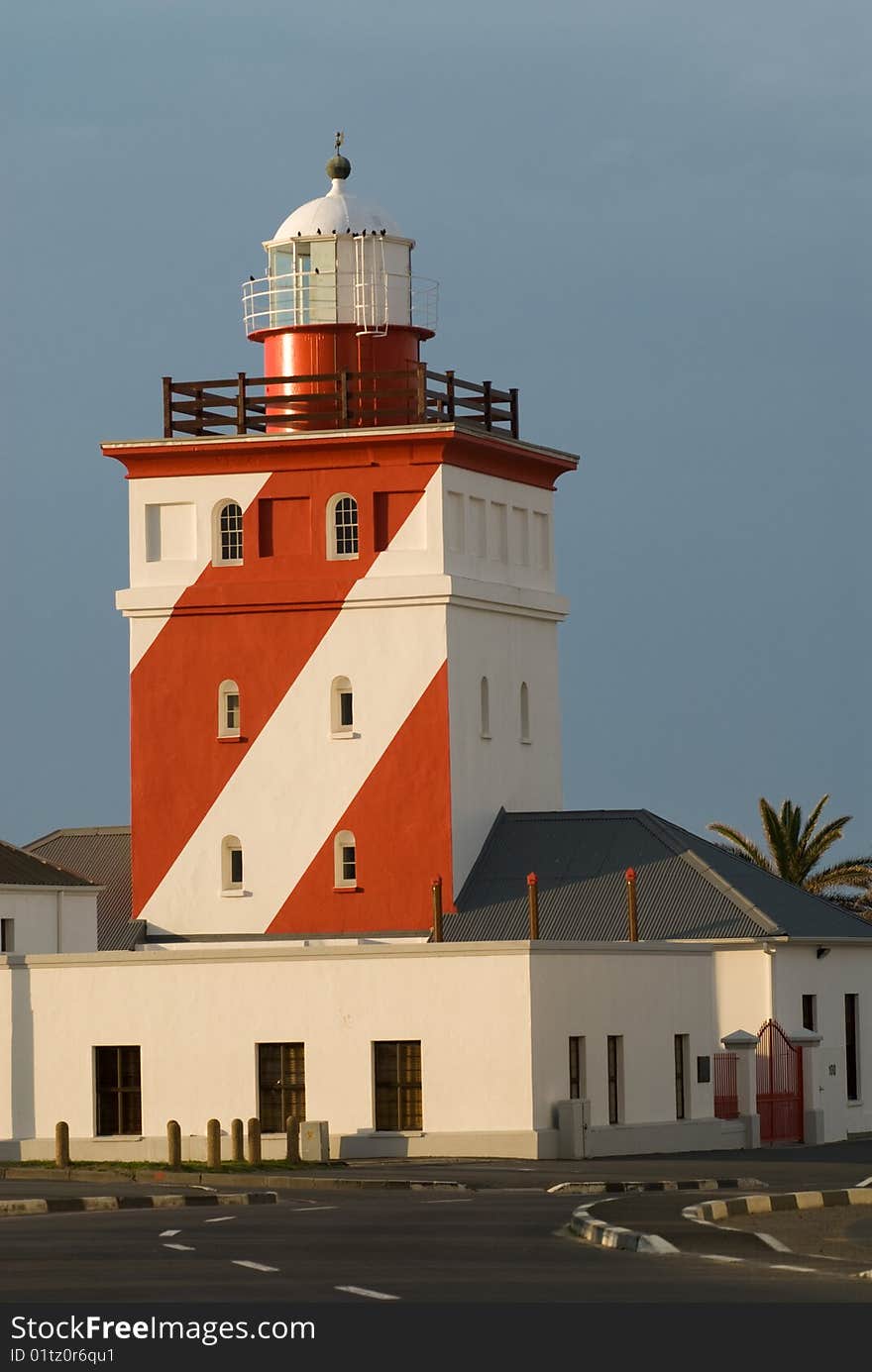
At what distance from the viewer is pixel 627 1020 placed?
48344 millimetres

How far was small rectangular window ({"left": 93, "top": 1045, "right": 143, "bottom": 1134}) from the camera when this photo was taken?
46812 millimetres

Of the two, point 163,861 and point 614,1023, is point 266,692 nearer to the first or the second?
point 163,861

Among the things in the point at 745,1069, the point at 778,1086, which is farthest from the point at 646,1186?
the point at 778,1086

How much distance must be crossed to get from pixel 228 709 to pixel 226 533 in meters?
3.56

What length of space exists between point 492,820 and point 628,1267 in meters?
34.2

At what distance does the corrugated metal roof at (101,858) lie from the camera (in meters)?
60.8

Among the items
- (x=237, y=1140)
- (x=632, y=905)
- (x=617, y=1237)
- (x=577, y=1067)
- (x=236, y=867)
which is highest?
(x=236, y=867)

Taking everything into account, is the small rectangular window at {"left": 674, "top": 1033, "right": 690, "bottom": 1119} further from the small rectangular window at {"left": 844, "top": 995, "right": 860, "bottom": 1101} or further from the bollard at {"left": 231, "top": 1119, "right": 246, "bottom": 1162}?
the bollard at {"left": 231, "top": 1119, "right": 246, "bottom": 1162}

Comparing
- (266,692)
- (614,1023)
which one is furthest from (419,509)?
(614,1023)

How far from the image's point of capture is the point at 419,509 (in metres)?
55.3

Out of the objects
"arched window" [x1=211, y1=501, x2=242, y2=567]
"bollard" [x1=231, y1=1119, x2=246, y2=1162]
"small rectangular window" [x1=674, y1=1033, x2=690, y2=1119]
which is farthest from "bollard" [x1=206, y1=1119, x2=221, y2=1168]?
"arched window" [x1=211, y1=501, x2=242, y2=567]

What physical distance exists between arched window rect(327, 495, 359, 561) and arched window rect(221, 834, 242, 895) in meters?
6.02

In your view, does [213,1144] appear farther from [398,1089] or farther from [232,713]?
[232,713]

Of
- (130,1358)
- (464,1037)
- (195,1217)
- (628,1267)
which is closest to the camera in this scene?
(130,1358)
